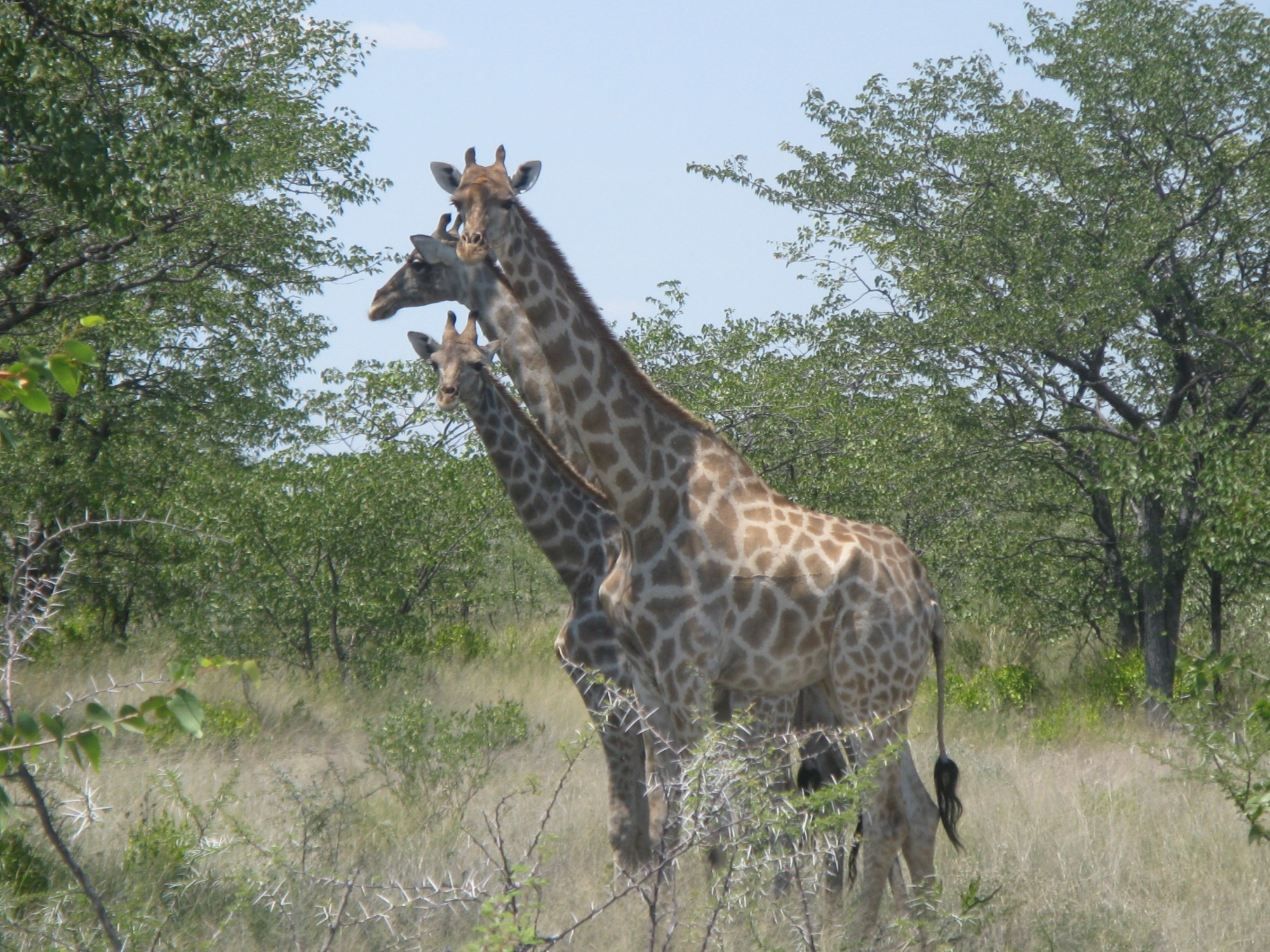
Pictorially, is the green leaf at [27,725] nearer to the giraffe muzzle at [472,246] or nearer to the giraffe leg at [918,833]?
the giraffe muzzle at [472,246]

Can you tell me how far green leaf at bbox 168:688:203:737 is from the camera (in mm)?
2098

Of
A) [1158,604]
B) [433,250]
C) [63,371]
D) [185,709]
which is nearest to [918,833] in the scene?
[433,250]

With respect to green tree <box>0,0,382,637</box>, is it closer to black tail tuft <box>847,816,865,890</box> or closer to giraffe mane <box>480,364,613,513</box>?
giraffe mane <box>480,364,613,513</box>

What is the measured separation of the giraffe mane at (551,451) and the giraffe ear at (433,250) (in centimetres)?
65

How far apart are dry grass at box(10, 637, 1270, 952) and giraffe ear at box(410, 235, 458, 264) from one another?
2.65 meters

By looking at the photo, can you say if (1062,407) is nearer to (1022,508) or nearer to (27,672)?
(1022,508)

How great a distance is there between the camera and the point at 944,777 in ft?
17.6

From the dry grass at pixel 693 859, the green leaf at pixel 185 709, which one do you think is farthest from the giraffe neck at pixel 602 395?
the green leaf at pixel 185 709

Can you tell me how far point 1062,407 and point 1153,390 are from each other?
1066mm

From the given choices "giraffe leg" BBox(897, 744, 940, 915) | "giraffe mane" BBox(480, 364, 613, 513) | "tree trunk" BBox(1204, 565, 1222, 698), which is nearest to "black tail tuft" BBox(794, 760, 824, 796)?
"giraffe leg" BBox(897, 744, 940, 915)

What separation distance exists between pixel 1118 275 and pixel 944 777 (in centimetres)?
597

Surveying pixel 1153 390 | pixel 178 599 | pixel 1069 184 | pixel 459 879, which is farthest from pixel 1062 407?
pixel 178 599

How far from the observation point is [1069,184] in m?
10.9

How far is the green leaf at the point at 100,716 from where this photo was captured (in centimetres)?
206
